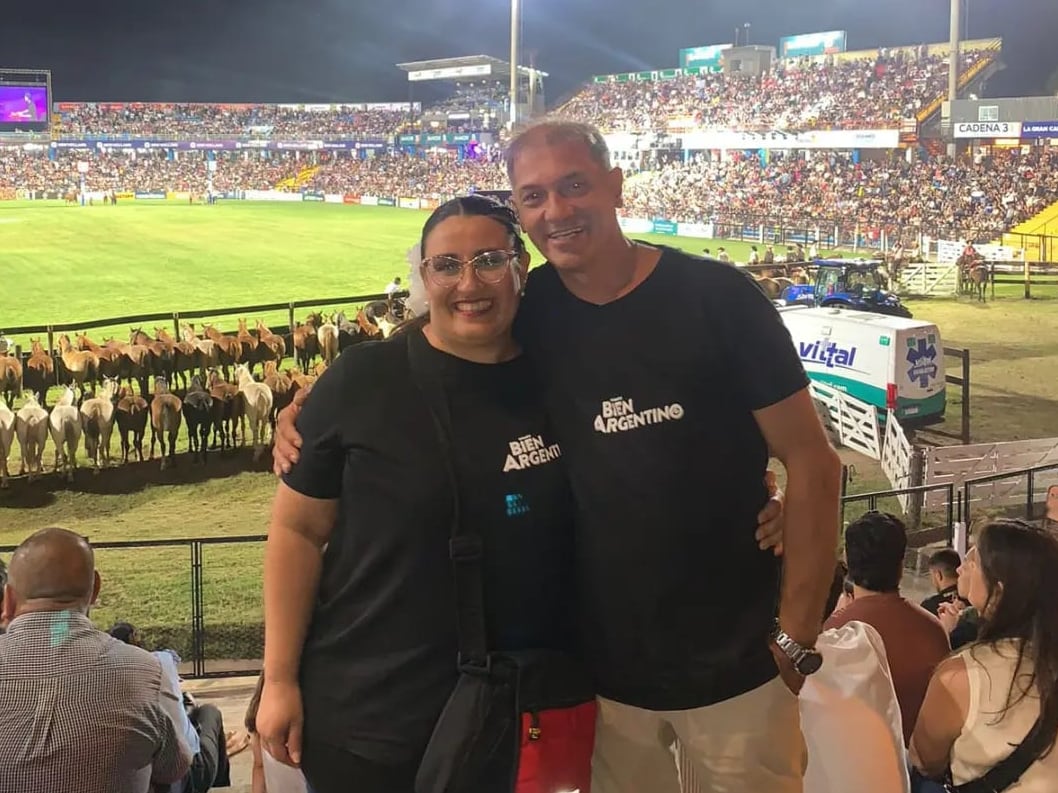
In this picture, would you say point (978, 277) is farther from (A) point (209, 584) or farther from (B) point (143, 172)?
(B) point (143, 172)

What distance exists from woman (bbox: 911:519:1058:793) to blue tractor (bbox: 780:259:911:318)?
17.7 metres

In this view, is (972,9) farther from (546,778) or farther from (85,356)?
(546,778)

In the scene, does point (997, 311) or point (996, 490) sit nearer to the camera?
point (996, 490)

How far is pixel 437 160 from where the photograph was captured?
72312 millimetres

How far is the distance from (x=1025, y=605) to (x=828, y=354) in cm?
1173

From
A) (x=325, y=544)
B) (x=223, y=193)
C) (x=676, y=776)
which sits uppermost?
(x=223, y=193)

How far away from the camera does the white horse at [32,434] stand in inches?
493

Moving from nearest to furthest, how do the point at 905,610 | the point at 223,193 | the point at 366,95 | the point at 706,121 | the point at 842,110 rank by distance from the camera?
the point at 905,610 < the point at 842,110 < the point at 706,121 < the point at 223,193 < the point at 366,95

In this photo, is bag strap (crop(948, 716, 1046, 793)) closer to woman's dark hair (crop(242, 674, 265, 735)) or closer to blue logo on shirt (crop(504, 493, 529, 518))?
blue logo on shirt (crop(504, 493, 529, 518))

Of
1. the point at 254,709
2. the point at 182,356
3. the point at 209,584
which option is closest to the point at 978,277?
the point at 182,356

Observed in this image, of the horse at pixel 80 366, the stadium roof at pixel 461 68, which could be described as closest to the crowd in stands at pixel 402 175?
the stadium roof at pixel 461 68

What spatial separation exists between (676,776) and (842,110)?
164 feet

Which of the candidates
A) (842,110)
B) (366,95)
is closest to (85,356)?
(842,110)

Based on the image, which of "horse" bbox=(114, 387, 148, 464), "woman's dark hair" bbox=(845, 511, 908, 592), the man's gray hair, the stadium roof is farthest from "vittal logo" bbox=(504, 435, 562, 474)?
the stadium roof
